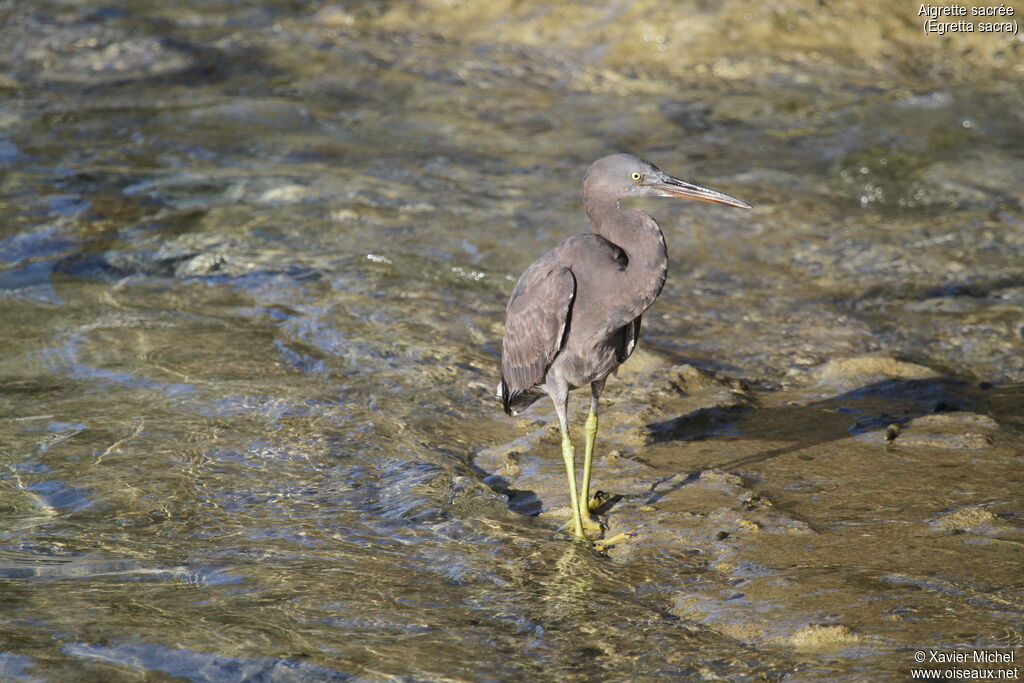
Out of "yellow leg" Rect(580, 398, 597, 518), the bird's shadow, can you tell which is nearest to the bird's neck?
"yellow leg" Rect(580, 398, 597, 518)

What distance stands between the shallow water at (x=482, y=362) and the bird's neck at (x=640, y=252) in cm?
104

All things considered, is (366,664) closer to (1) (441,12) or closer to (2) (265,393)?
(2) (265,393)

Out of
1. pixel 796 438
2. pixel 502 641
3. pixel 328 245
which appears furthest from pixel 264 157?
pixel 502 641

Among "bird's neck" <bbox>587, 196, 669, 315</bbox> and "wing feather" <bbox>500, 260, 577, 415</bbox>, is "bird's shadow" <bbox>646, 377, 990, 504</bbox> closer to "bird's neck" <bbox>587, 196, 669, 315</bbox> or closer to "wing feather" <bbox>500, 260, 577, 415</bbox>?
"wing feather" <bbox>500, 260, 577, 415</bbox>

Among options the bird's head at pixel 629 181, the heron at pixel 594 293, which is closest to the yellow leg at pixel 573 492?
the heron at pixel 594 293

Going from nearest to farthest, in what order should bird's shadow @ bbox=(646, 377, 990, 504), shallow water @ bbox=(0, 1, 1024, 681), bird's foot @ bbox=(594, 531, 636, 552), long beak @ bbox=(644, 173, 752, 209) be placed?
shallow water @ bbox=(0, 1, 1024, 681), bird's foot @ bbox=(594, 531, 636, 552), long beak @ bbox=(644, 173, 752, 209), bird's shadow @ bbox=(646, 377, 990, 504)

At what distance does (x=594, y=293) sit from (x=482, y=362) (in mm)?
1929

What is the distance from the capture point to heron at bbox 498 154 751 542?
4809 millimetres

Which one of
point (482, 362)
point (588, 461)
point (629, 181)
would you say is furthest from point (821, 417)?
point (482, 362)

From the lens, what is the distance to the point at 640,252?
4.81 metres

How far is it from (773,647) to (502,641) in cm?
100

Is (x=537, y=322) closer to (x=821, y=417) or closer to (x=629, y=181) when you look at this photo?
(x=629, y=181)

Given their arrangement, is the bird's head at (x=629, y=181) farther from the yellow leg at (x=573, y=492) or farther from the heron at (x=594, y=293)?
the yellow leg at (x=573, y=492)

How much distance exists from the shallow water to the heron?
59 cm
